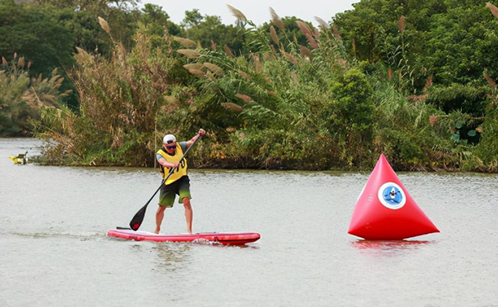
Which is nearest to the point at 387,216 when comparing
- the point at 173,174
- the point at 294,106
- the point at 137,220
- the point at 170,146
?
the point at 173,174

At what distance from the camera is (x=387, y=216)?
14445mm

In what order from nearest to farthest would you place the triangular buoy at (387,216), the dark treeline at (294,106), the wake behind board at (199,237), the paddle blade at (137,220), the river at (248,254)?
the river at (248,254) → the wake behind board at (199,237) → the triangular buoy at (387,216) → the paddle blade at (137,220) → the dark treeline at (294,106)

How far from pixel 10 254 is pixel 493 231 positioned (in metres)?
7.14

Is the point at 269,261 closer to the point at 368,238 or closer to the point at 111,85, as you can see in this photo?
the point at 368,238

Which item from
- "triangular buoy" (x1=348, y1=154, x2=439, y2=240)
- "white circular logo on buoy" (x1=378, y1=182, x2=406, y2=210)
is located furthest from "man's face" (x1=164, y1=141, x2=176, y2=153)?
"white circular logo on buoy" (x1=378, y1=182, x2=406, y2=210)

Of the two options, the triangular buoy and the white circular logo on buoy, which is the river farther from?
the white circular logo on buoy

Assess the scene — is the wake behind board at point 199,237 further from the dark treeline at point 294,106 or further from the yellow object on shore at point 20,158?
the yellow object on shore at point 20,158

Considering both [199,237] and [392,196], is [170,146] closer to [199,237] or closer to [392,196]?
[199,237]

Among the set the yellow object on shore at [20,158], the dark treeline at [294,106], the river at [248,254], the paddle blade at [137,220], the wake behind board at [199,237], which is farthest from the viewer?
the yellow object on shore at [20,158]

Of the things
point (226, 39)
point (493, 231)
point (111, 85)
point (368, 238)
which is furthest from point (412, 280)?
point (226, 39)

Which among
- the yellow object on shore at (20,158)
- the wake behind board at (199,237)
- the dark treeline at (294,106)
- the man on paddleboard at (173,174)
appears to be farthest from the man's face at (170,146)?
the yellow object on shore at (20,158)

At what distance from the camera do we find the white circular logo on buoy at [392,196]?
14.5 metres

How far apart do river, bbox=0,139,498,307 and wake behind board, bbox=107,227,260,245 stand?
117mm

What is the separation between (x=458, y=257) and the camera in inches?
519
